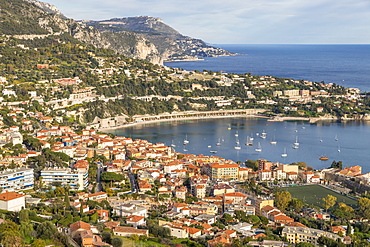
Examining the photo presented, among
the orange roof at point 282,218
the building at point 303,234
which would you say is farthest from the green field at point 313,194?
the building at point 303,234

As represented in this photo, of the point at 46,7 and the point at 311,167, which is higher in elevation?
the point at 46,7

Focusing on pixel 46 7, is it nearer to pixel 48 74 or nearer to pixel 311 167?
pixel 48 74

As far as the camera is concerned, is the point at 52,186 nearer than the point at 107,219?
No

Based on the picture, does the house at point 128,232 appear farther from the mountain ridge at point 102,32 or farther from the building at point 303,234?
the mountain ridge at point 102,32

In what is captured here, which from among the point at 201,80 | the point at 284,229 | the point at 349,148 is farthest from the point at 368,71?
the point at 284,229

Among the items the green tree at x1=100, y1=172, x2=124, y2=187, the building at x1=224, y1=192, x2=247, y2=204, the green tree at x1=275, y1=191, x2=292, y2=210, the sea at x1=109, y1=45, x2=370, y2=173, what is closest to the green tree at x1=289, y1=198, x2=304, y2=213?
the green tree at x1=275, y1=191, x2=292, y2=210

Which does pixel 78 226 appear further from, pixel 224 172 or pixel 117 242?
pixel 224 172
